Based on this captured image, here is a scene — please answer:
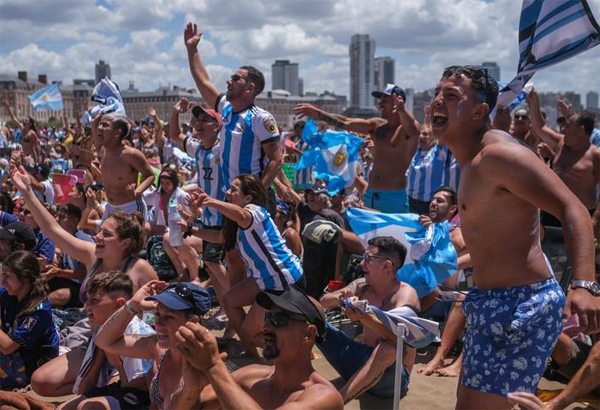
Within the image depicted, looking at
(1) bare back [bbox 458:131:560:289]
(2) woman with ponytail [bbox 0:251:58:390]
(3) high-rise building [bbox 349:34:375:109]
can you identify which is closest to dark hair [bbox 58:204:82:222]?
(2) woman with ponytail [bbox 0:251:58:390]

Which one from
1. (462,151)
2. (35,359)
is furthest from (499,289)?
(35,359)

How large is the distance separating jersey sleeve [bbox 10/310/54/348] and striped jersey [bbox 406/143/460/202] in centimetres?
475

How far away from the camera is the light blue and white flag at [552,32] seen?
3.06 metres

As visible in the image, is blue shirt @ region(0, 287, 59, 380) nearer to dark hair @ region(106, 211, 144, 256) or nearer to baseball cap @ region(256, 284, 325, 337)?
dark hair @ region(106, 211, 144, 256)

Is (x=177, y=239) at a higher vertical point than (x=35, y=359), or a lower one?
higher

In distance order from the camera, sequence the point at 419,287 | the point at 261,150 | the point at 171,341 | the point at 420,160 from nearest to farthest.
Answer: the point at 171,341
the point at 419,287
the point at 261,150
the point at 420,160

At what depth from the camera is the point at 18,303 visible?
453 cm

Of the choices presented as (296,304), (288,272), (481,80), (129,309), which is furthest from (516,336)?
(288,272)

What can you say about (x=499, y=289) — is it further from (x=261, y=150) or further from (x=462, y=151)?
(x=261, y=150)

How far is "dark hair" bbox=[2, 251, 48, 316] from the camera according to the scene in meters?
4.46

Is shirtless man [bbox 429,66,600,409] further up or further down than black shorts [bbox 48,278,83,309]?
further up

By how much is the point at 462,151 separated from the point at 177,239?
3.18 meters

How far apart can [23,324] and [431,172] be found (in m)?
4.92

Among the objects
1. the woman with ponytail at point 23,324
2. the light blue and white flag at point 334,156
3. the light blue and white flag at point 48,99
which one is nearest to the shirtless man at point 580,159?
the light blue and white flag at point 334,156
